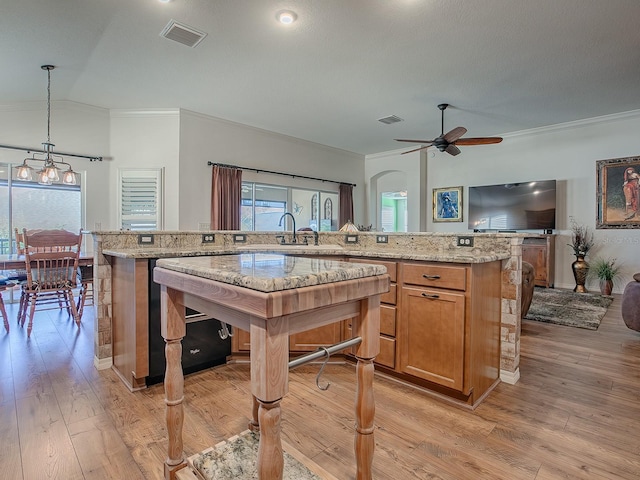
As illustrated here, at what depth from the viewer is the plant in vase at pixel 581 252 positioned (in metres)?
5.57

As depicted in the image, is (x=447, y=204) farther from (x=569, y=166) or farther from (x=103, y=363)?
(x=103, y=363)

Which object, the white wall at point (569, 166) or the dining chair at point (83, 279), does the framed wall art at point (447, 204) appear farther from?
the dining chair at point (83, 279)

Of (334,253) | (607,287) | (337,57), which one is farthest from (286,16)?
(607,287)

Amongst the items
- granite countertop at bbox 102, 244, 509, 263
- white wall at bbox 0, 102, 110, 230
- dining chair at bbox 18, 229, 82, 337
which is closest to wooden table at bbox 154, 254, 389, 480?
granite countertop at bbox 102, 244, 509, 263

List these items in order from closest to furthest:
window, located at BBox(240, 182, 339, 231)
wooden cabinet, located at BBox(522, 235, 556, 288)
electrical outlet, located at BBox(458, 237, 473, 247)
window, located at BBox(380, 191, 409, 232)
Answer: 1. electrical outlet, located at BBox(458, 237, 473, 247)
2. wooden cabinet, located at BBox(522, 235, 556, 288)
3. window, located at BBox(240, 182, 339, 231)
4. window, located at BBox(380, 191, 409, 232)

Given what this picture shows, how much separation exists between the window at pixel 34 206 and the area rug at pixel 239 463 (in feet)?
15.5

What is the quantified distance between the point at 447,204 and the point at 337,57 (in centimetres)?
465

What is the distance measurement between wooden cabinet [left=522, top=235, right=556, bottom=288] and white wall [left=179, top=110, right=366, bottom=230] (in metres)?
3.87

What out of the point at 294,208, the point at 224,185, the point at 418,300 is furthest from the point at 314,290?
the point at 294,208

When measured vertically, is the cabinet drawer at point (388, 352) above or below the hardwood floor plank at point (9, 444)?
above

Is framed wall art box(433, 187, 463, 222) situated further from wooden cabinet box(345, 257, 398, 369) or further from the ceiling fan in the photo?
wooden cabinet box(345, 257, 398, 369)

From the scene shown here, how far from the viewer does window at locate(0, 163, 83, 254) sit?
15.3ft

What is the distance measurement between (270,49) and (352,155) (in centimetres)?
478

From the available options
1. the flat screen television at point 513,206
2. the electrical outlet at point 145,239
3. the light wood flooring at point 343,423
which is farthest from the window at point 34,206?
the flat screen television at point 513,206
